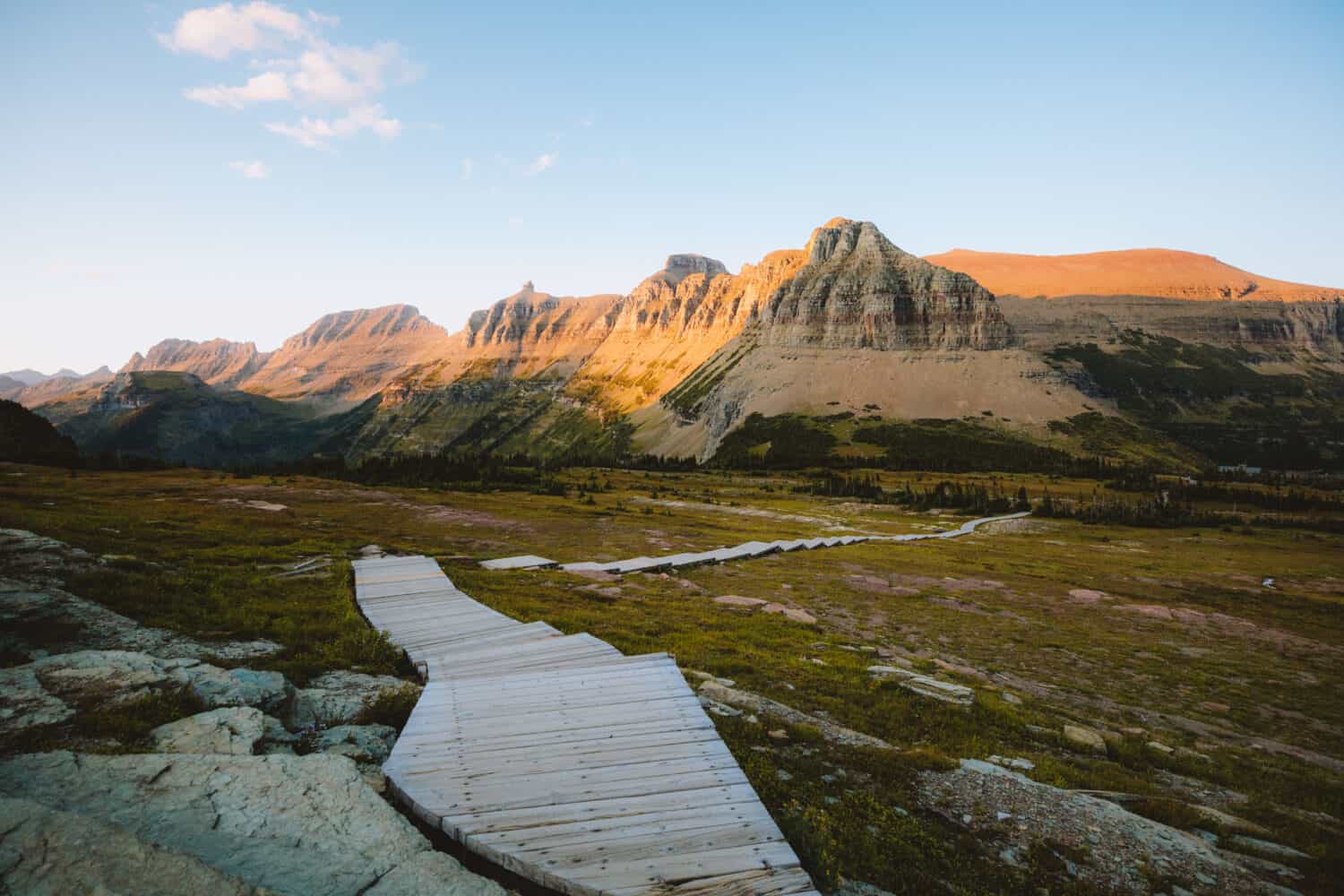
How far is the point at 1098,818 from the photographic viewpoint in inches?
377

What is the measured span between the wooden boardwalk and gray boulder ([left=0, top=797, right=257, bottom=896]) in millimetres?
2805

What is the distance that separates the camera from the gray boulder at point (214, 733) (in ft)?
25.3

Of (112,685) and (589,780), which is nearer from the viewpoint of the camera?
(589,780)

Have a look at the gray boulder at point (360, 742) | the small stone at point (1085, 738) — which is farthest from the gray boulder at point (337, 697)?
the small stone at point (1085, 738)

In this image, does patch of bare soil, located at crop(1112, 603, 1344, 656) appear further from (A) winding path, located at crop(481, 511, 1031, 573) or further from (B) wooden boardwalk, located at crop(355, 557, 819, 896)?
(B) wooden boardwalk, located at crop(355, 557, 819, 896)

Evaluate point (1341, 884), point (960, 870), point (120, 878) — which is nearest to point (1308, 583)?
point (1341, 884)

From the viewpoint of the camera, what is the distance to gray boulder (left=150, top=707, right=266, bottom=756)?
7.71m

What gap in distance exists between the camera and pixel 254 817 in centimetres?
627

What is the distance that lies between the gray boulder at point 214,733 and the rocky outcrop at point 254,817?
80 centimetres

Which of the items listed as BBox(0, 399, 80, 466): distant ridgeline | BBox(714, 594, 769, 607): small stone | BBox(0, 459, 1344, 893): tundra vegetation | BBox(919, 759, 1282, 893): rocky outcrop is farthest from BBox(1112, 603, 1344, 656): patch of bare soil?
BBox(0, 399, 80, 466): distant ridgeline

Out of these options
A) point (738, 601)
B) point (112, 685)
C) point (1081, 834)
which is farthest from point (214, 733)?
point (738, 601)

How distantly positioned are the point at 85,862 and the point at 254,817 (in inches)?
77.9

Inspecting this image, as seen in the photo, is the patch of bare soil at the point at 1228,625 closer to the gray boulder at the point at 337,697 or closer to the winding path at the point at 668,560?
the winding path at the point at 668,560

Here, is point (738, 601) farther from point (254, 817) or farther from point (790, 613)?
point (254, 817)
